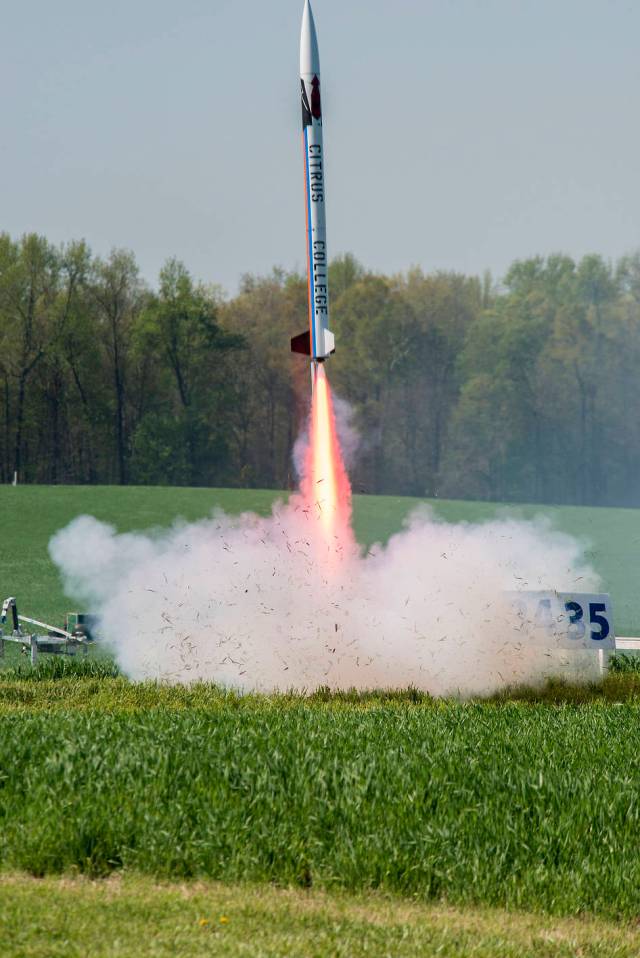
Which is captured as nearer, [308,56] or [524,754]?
[524,754]

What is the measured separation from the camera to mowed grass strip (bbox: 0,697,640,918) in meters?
10.6

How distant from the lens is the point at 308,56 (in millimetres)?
23750

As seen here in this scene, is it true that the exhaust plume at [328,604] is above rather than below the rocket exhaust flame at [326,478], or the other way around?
below

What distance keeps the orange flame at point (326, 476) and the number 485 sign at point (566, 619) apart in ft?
11.5

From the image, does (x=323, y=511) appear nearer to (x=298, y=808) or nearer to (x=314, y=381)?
(x=314, y=381)

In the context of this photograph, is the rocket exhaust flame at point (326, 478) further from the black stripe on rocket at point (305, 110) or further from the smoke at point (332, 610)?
the black stripe on rocket at point (305, 110)

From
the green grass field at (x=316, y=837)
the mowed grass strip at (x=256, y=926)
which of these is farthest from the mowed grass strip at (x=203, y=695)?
the mowed grass strip at (x=256, y=926)

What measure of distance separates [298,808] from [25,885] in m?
2.56

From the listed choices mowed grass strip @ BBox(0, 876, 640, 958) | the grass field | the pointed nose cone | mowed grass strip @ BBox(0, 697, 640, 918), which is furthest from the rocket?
the grass field

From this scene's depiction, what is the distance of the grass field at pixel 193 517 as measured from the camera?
43.8m

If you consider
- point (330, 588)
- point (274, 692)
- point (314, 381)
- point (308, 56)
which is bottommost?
point (274, 692)

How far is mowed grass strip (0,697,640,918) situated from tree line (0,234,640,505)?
62037 millimetres

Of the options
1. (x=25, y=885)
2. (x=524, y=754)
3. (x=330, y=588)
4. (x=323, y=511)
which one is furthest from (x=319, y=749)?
(x=323, y=511)

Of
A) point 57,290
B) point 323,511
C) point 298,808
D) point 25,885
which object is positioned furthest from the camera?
point 57,290
